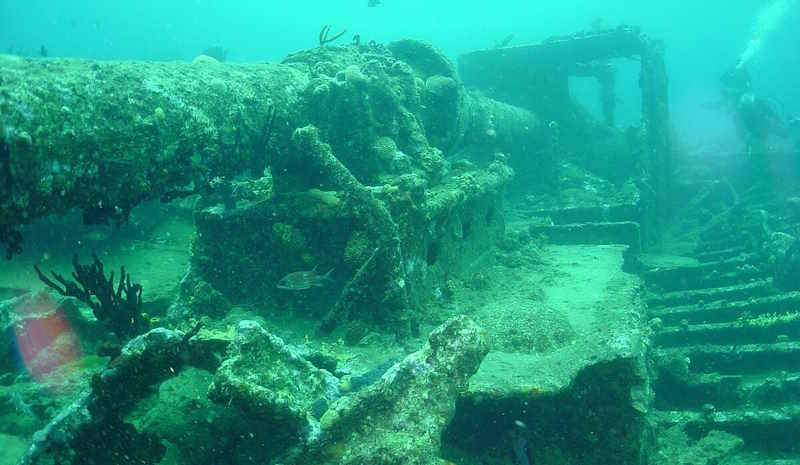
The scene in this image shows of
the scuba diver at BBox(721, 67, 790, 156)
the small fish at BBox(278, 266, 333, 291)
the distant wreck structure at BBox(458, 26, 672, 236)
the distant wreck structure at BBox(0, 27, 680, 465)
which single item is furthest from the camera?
the scuba diver at BBox(721, 67, 790, 156)

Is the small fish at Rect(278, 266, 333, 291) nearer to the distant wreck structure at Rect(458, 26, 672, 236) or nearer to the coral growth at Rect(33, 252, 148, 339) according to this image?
the coral growth at Rect(33, 252, 148, 339)

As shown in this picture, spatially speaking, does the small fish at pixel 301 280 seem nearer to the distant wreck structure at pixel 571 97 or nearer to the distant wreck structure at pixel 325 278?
the distant wreck structure at pixel 325 278

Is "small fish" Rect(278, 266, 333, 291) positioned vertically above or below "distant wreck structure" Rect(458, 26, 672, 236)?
below

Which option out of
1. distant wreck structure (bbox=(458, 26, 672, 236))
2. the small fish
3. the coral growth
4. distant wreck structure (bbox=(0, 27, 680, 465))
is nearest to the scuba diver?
distant wreck structure (bbox=(458, 26, 672, 236))

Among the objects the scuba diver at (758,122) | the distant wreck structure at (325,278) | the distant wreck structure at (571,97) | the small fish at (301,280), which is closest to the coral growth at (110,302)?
the distant wreck structure at (325,278)

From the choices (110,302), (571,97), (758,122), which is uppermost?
(571,97)

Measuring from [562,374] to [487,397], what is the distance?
716mm

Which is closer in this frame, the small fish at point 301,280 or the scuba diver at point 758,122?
the small fish at point 301,280

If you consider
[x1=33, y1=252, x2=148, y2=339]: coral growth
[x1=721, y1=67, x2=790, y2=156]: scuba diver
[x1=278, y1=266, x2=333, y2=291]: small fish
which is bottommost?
[x1=33, y1=252, x2=148, y2=339]: coral growth

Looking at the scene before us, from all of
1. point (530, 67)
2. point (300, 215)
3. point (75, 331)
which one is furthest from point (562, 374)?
point (530, 67)

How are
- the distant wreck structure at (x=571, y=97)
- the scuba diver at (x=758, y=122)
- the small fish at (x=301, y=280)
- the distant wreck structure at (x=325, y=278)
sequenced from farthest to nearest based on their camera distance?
the scuba diver at (x=758, y=122) < the distant wreck structure at (x=571, y=97) < the small fish at (x=301, y=280) < the distant wreck structure at (x=325, y=278)

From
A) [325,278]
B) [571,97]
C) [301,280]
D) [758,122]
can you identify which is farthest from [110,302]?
[758,122]

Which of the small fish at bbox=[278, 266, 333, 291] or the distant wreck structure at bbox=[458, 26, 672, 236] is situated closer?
the small fish at bbox=[278, 266, 333, 291]

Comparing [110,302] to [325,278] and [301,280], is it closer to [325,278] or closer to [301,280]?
[301,280]
